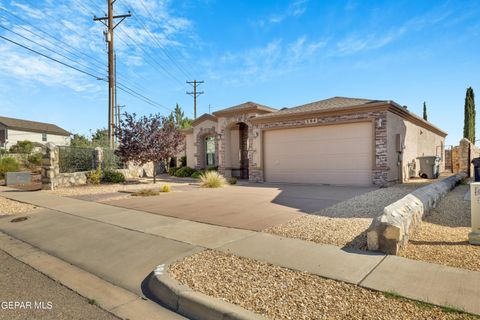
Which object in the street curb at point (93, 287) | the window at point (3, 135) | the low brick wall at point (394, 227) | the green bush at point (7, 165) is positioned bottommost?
the street curb at point (93, 287)

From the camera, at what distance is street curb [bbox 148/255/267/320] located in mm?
2939

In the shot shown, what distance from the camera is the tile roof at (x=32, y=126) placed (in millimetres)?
39769

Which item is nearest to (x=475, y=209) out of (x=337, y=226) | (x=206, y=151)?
(x=337, y=226)

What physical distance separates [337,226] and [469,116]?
104 feet

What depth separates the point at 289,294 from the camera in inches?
130

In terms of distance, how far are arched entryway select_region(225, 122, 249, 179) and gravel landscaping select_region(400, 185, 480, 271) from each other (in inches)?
517

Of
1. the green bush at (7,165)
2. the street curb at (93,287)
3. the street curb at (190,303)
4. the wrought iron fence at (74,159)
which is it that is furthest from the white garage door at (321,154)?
the green bush at (7,165)

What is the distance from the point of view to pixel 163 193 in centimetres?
1227

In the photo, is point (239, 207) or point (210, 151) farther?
point (210, 151)

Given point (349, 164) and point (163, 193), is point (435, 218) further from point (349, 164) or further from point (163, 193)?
point (163, 193)

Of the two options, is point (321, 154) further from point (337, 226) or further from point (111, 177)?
point (111, 177)

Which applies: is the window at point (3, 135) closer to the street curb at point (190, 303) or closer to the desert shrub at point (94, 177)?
the desert shrub at point (94, 177)

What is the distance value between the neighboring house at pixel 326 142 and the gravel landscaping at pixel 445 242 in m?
5.85

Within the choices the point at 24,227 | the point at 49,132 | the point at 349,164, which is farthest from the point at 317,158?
the point at 49,132
